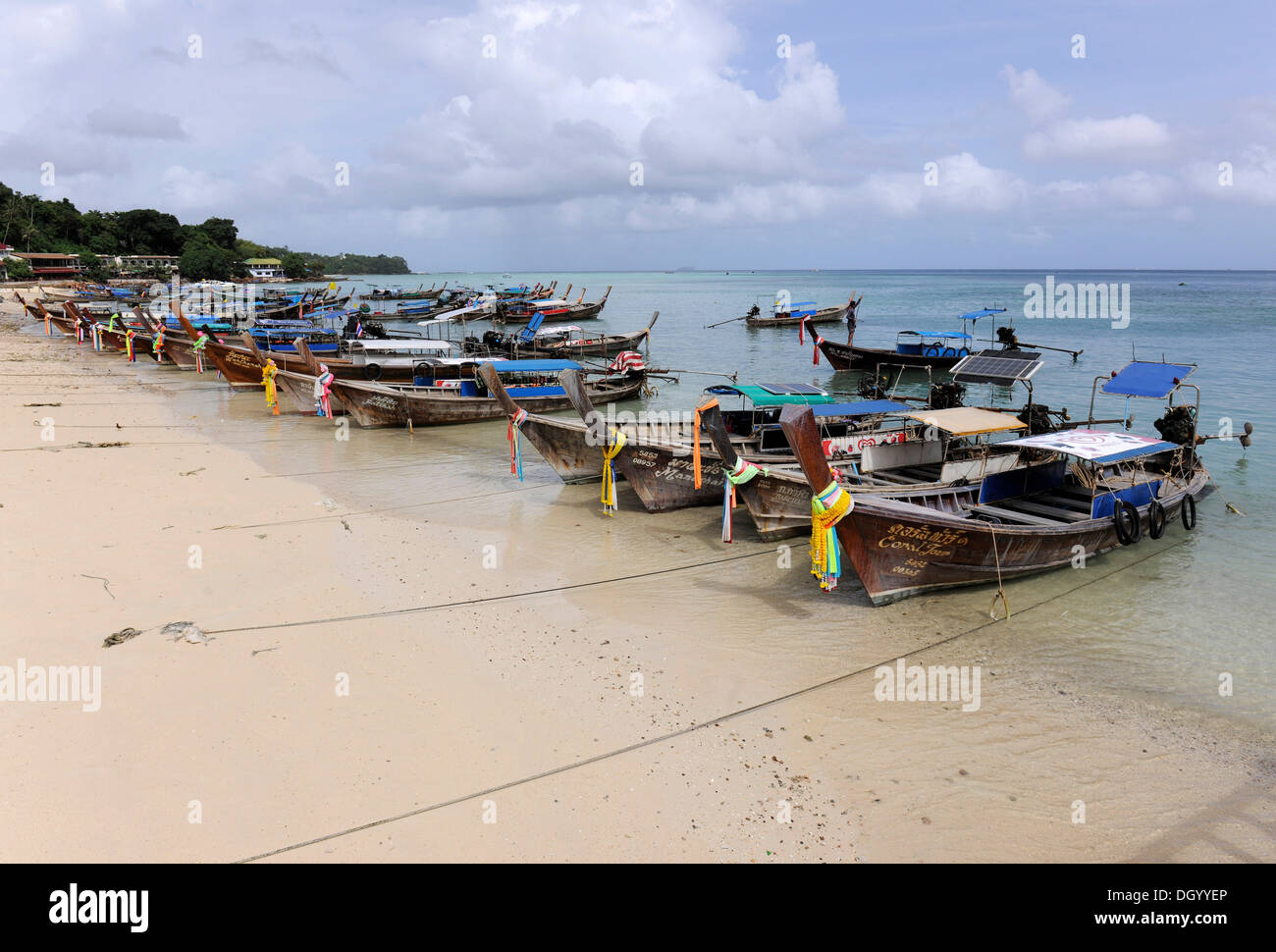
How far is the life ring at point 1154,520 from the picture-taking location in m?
10.8

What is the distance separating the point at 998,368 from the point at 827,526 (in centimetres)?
843

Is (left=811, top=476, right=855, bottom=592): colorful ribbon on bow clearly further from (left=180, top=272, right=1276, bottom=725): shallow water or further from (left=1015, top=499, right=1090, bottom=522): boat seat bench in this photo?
(left=1015, top=499, right=1090, bottom=522): boat seat bench

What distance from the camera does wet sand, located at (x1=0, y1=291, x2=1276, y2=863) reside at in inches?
198

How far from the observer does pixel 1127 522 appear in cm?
1034

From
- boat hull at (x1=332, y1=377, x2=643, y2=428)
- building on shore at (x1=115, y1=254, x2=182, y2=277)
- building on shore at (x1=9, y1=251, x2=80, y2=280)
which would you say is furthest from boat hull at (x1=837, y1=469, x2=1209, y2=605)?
building on shore at (x1=115, y1=254, x2=182, y2=277)

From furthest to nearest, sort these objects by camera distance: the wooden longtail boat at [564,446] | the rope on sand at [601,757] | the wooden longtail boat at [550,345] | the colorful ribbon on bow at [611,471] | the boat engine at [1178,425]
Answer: the wooden longtail boat at [550,345] → the boat engine at [1178,425] → the wooden longtail boat at [564,446] → the colorful ribbon on bow at [611,471] → the rope on sand at [601,757]

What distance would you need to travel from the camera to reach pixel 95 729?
19.0 ft

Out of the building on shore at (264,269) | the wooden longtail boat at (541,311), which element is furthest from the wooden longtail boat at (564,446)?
the building on shore at (264,269)

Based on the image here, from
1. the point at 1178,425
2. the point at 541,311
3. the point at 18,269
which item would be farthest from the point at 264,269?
the point at 1178,425

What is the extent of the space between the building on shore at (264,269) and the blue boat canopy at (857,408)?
10676cm

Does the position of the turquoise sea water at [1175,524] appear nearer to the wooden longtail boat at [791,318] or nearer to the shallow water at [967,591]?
the shallow water at [967,591]

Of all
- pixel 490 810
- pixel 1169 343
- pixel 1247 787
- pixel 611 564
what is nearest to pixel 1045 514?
pixel 1247 787
